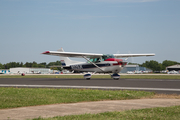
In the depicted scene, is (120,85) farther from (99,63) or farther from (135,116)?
(99,63)

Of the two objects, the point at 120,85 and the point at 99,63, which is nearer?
the point at 120,85

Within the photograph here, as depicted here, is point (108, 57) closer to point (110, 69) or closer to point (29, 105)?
point (110, 69)

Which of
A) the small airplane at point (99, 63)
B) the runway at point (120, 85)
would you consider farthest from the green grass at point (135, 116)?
the small airplane at point (99, 63)

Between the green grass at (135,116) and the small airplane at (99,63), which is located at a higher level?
the small airplane at (99,63)

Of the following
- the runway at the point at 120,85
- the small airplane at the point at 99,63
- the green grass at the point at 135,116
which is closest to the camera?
the green grass at the point at 135,116

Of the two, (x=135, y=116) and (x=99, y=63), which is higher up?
(x=99, y=63)

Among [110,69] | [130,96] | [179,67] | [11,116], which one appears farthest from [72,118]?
[179,67]

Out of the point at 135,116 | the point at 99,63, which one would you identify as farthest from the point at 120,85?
the point at 99,63

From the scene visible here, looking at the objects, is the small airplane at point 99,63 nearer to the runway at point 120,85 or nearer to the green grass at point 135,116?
the runway at point 120,85

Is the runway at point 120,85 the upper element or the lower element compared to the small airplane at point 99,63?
lower

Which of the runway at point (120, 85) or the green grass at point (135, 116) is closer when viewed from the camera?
the green grass at point (135, 116)

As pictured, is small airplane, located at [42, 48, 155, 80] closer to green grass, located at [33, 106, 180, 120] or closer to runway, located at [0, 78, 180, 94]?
runway, located at [0, 78, 180, 94]

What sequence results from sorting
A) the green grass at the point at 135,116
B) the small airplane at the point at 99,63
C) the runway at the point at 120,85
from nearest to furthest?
the green grass at the point at 135,116 → the runway at the point at 120,85 → the small airplane at the point at 99,63

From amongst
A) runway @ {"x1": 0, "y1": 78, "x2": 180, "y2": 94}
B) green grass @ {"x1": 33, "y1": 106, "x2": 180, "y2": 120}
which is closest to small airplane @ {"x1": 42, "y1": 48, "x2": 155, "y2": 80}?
runway @ {"x1": 0, "y1": 78, "x2": 180, "y2": 94}
